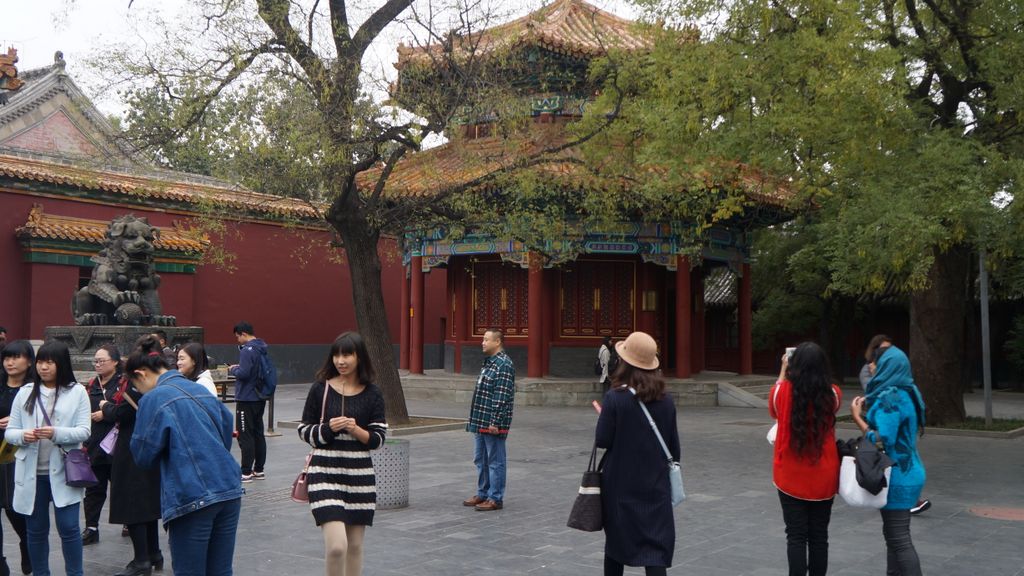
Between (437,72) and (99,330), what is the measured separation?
611 cm

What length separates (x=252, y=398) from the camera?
931 centimetres

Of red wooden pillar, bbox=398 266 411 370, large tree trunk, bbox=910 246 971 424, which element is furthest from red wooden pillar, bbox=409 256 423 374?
large tree trunk, bbox=910 246 971 424

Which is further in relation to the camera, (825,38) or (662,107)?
(662,107)

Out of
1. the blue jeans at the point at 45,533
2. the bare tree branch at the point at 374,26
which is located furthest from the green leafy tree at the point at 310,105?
the blue jeans at the point at 45,533

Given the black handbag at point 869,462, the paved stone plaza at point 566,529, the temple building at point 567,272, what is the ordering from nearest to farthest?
the black handbag at point 869,462, the paved stone plaza at point 566,529, the temple building at point 567,272

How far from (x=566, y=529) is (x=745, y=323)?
1592 centimetres

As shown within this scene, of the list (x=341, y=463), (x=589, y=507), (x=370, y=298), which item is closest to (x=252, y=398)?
(x=370, y=298)

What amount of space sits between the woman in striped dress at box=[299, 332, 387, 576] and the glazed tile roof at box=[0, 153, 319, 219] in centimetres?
1291

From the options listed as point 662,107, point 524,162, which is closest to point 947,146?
point 662,107

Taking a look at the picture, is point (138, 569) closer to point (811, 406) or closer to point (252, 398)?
point (252, 398)

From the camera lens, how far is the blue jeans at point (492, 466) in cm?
803

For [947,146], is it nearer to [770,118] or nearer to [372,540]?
[770,118]

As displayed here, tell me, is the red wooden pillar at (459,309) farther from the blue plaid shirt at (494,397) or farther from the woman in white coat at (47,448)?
the woman in white coat at (47,448)

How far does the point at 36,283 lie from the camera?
19.7 m
